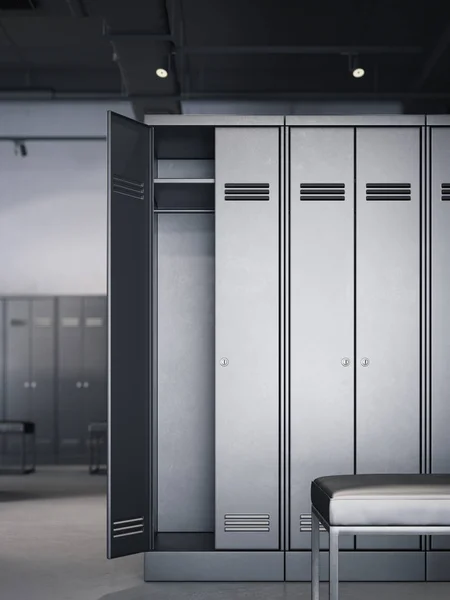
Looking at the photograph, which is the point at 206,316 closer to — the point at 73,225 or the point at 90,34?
the point at 90,34

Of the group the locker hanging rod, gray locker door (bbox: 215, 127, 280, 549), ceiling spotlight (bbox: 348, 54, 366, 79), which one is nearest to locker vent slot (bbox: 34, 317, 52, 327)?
ceiling spotlight (bbox: 348, 54, 366, 79)

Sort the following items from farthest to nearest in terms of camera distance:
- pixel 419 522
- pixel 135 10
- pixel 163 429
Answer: pixel 135 10 < pixel 163 429 < pixel 419 522

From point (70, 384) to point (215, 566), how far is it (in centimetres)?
604

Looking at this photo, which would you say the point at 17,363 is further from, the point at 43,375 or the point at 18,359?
the point at 43,375

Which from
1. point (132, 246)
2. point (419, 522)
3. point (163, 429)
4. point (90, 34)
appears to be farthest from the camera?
point (90, 34)

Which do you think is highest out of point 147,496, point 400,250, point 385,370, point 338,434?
point 400,250

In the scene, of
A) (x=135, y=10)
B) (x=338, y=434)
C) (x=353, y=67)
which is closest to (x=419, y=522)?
(x=338, y=434)

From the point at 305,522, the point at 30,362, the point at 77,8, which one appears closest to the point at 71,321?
the point at 30,362

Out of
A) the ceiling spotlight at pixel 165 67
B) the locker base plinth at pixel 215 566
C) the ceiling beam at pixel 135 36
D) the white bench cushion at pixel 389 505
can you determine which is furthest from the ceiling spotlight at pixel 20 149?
the white bench cushion at pixel 389 505

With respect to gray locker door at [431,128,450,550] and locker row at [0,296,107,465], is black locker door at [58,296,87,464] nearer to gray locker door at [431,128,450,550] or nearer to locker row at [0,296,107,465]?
locker row at [0,296,107,465]

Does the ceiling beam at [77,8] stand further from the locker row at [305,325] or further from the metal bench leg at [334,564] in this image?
the metal bench leg at [334,564]

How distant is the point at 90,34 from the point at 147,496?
5.30 meters

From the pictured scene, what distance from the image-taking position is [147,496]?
187 inches

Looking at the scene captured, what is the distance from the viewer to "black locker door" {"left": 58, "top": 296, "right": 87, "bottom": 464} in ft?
33.8
